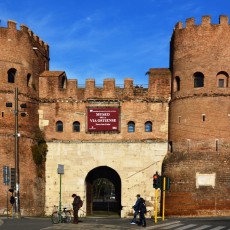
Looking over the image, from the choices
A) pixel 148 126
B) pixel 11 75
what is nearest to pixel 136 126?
pixel 148 126

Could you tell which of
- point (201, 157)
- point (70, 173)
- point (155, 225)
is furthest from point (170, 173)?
point (155, 225)

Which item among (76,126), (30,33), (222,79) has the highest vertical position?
(30,33)

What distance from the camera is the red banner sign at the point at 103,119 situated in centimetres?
4138

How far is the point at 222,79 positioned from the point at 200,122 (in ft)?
11.4

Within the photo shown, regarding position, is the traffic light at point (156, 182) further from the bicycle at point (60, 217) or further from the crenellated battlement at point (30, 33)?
the crenellated battlement at point (30, 33)

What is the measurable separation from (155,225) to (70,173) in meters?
15.2

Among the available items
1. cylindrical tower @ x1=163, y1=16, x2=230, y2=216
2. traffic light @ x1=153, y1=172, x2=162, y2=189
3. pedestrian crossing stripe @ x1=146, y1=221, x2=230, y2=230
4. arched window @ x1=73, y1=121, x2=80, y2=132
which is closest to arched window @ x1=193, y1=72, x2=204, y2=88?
cylindrical tower @ x1=163, y1=16, x2=230, y2=216

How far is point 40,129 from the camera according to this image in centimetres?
4181

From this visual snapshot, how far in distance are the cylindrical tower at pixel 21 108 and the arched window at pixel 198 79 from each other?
12.1 m

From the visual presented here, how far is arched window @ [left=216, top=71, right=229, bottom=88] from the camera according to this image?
3800 centimetres

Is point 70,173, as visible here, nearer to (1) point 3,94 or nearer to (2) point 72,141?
(2) point 72,141

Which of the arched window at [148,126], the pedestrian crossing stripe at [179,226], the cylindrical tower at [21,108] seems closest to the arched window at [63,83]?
the cylindrical tower at [21,108]

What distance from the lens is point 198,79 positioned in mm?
38750

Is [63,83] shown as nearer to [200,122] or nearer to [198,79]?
[198,79]
